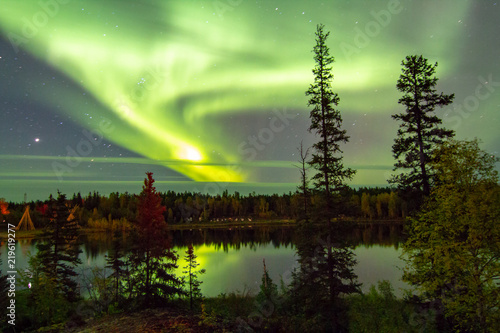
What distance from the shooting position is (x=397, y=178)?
67.8ft

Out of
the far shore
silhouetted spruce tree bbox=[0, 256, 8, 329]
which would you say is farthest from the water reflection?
silhouetted spruce tree bbox=[0, 256, 8, 329]

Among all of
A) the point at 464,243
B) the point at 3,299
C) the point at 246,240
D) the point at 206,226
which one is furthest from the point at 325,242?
the point at 206,226

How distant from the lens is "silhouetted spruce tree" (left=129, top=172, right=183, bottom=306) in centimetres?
2242

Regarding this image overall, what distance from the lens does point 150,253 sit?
23234mm

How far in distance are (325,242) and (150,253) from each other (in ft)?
44.2

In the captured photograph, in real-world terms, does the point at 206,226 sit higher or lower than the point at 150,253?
lower

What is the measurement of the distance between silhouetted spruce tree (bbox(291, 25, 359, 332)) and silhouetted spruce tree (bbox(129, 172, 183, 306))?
10281 millimetres

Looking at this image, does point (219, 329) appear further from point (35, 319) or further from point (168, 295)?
point (35, 319)

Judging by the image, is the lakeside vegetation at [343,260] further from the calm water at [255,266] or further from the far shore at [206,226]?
the far shore at [206,226]

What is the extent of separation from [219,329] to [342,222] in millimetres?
10982

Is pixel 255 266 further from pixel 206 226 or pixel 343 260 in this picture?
pixel 206 226

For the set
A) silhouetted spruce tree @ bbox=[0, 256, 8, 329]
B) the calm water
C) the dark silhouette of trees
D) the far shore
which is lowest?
the far shore

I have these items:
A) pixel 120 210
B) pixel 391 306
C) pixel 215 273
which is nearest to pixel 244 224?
pixel 120 210

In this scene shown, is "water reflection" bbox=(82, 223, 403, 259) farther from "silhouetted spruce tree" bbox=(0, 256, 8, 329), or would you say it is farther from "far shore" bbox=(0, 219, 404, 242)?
"silhouetted spruce tree" bbox=(0, 256, 8, 329)
